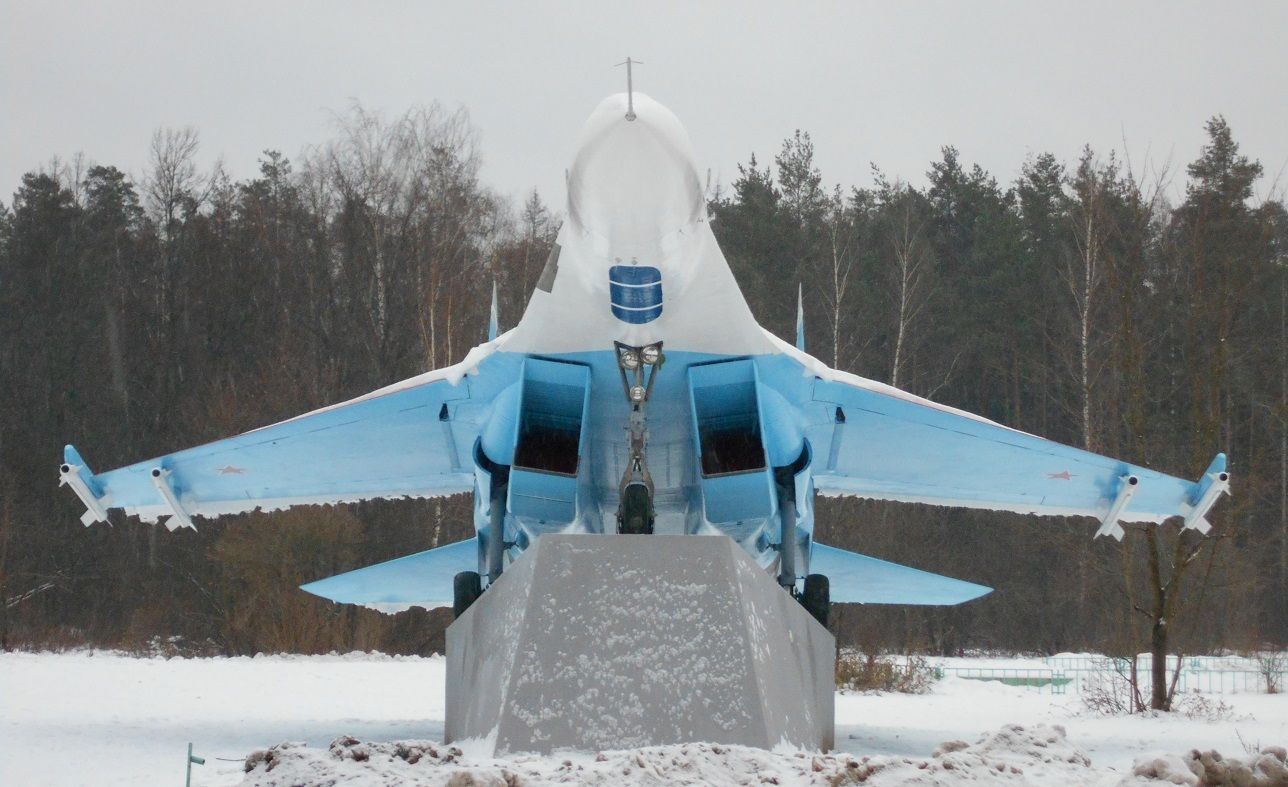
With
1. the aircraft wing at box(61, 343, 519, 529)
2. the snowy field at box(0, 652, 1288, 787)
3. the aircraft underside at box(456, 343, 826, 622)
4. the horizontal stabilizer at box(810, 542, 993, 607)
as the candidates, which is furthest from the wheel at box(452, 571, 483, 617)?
the horizontal stabilizer at box(810, 542, 993, 607)

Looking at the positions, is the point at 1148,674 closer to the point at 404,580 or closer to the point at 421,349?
the point at 404,580

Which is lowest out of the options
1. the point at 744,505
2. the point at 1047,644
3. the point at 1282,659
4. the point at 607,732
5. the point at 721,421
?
the point at 1047,644

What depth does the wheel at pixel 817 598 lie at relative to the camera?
28.3 ft

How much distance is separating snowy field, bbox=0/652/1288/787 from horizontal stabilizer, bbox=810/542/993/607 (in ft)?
3.84

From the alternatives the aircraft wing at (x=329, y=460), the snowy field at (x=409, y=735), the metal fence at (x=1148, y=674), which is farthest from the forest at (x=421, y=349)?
the aircraft wing at (x=329, y=460)

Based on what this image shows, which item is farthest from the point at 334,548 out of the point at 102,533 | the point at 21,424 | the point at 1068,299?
the point at 1068,299

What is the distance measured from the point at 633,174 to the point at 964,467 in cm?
500

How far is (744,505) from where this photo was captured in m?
8.54

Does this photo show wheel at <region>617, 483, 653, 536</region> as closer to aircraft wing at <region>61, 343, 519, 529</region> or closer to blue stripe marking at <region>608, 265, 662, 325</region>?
blue stripe marking at <region>608, 265, 662, 325</region>

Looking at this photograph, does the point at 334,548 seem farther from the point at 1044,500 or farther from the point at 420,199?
the point at 1044,500

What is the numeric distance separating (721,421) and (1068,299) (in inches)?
1018

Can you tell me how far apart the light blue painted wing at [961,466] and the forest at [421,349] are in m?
7.67

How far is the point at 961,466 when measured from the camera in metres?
10.2

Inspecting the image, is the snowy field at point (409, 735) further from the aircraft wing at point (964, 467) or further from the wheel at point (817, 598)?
the aircraft wing at point (964, 467)
